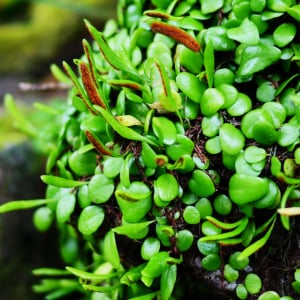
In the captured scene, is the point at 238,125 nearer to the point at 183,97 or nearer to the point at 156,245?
the point at 183,97

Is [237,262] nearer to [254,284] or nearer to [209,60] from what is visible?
[254,284]

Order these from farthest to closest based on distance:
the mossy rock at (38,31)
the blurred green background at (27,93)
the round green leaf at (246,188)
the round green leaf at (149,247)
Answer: the mossy rock at (38,31), the blurred green background at (27,93), the round green leaf at (149,247), the round green leaf at (246,188)

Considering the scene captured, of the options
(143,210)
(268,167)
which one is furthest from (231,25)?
(143,210)

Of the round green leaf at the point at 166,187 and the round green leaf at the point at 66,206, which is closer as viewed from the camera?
the round green leaf at the point at 166,187

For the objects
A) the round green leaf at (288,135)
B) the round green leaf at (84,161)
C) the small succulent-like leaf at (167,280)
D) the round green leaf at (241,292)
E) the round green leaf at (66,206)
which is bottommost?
the round green leaf at (241,292)

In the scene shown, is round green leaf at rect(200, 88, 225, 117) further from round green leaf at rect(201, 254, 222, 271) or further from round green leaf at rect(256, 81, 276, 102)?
round green leaf at rect(201, 254, 222, 271)

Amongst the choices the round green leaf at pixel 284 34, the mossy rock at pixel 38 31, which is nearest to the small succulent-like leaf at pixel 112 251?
the round green leaf at pixel 284 34

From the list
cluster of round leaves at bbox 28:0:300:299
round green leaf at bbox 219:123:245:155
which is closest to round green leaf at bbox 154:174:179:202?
cluster of round leaves at bbox 28:0:300:299

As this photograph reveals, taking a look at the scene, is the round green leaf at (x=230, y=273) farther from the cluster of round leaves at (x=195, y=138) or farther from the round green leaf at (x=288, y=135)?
the round green leaf at (x=288, y=135)
